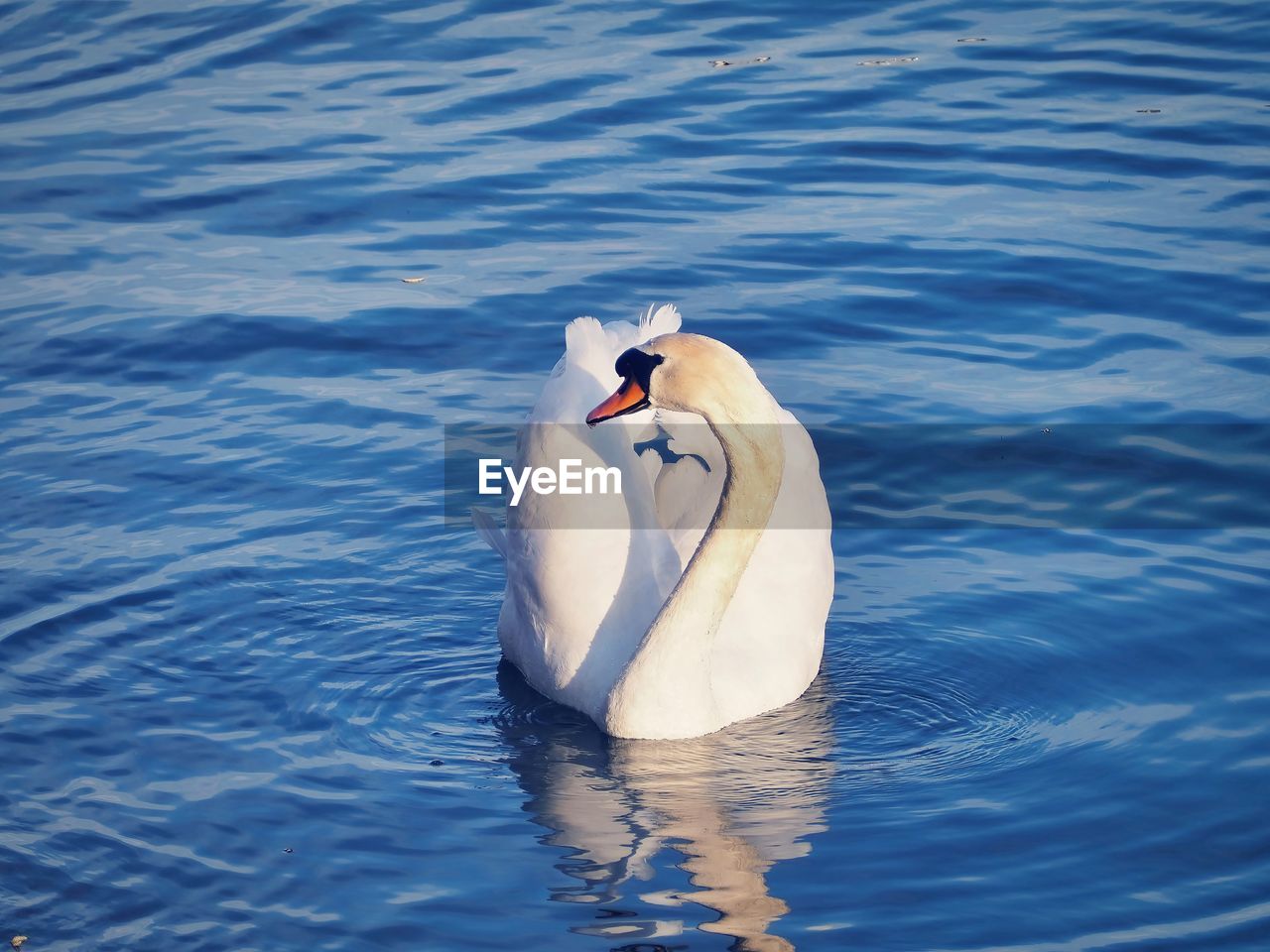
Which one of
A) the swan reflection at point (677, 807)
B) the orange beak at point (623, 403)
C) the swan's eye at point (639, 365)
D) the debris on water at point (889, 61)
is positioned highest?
the debris on water at point (889, 61)

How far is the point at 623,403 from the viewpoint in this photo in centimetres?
663

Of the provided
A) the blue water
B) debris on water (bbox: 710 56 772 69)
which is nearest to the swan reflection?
the blue water

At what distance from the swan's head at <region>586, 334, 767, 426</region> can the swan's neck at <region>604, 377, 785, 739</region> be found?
117mm

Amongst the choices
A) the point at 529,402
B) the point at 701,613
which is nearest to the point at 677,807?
the point at 701,613

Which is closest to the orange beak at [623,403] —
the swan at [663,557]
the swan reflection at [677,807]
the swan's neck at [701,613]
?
the swan at [663,557]

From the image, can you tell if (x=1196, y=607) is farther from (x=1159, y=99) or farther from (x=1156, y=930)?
(x=1159, y=99)

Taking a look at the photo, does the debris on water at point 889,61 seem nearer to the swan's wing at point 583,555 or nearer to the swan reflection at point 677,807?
the swan's wing at point 583,555

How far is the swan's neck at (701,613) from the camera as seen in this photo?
22.0 feet

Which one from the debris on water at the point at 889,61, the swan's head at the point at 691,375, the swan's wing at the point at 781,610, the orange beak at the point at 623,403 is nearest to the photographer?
the swan's head at the point at 691,375

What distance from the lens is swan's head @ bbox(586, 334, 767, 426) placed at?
6.49 m

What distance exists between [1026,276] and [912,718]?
5.15m

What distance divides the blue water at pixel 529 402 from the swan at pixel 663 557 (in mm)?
201

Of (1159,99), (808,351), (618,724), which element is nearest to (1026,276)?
(808,351)

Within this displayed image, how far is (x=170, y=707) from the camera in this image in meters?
7.20
